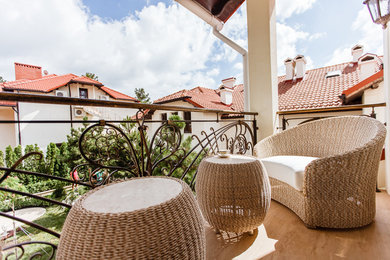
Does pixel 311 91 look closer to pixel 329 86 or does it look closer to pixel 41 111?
pixel 329 86

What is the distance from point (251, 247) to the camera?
1177mm

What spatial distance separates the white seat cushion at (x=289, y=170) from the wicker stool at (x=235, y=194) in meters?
0.32

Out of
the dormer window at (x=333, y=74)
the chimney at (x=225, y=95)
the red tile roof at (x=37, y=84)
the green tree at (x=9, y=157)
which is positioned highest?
the red tile roof at (x=37, y=84)

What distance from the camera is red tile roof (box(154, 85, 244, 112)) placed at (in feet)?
28.9

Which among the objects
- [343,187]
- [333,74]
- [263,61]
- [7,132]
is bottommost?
[343,187]

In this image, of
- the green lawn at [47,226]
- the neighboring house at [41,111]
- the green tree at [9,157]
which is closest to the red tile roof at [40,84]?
the neighboring house at [41,111]

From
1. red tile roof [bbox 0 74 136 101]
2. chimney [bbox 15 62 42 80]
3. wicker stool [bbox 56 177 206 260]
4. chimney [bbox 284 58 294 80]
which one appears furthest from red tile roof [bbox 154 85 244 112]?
wicker stool [bbox 56 177 206 260]

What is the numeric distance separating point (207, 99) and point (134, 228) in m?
9.78

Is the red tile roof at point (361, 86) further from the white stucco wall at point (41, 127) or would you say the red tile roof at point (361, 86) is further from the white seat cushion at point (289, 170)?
the white stucco wall at point (41, 127)

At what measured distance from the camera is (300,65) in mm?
9234

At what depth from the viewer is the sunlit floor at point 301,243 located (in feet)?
3.59

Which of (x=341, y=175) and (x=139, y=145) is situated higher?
(x=139, y=145)

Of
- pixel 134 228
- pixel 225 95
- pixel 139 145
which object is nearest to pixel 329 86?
pixel 225 95

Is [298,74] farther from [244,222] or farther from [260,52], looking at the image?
[244,222]
